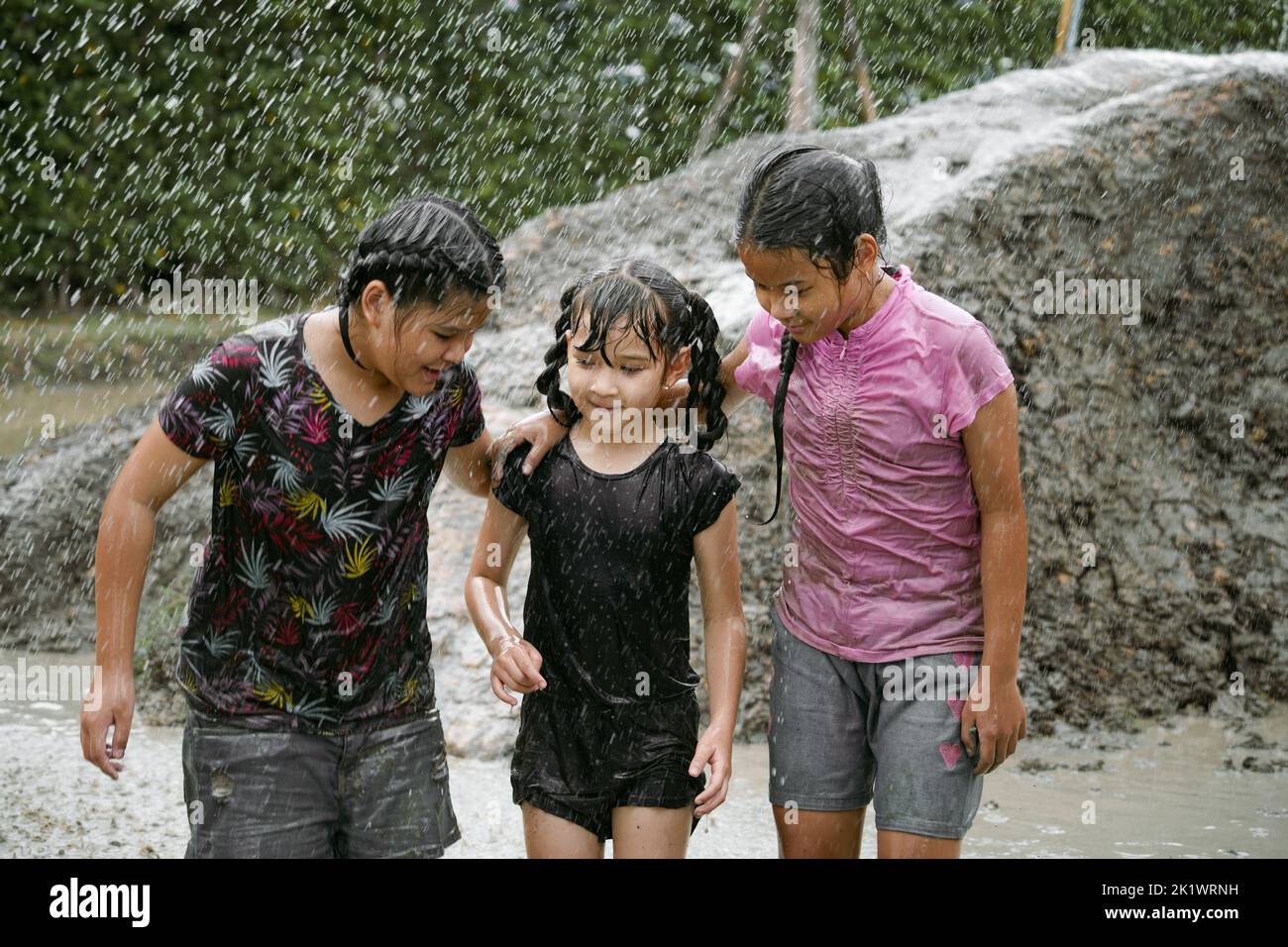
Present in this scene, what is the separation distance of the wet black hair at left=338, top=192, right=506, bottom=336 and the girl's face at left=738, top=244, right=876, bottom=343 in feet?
1.58

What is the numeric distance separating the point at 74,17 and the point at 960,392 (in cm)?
951

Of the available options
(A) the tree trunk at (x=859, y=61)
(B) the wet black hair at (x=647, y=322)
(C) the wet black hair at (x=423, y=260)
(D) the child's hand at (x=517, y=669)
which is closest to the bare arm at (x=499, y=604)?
(D) the child's hand at (x=517, y=669)

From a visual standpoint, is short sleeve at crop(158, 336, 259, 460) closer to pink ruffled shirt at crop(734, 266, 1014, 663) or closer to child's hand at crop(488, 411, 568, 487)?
child's hand at crop(488, 411, 568, 487)

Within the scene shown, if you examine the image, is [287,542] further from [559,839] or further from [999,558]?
[999,558]

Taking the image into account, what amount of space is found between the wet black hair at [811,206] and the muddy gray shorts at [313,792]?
1116 mm

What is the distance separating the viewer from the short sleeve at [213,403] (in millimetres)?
2396

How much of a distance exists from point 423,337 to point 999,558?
44.0 inches

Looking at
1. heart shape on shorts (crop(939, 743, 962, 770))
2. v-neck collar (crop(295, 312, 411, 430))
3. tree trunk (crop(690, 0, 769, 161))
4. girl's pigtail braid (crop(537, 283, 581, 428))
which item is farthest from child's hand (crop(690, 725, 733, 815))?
tree trunk (crop(690, 0, 769, 161))

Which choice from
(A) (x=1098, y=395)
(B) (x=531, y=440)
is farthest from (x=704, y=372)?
(A) (x=1098, y=395)

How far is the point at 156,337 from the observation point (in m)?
10.1

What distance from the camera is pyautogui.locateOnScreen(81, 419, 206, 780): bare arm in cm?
233

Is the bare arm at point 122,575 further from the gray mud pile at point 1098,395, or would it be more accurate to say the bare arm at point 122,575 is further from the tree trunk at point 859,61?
the tree trunk at point 859,61

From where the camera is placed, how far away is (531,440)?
2.70m

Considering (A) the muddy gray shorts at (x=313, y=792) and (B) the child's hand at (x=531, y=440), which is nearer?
(A) the muddy gray shorts at (x=313, y=792)
